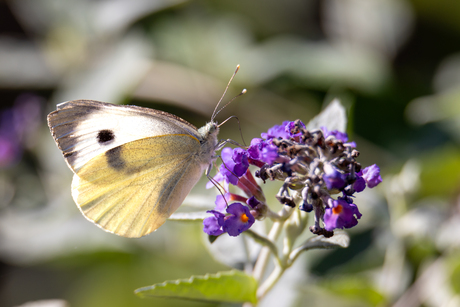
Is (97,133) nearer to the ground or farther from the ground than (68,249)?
farther from the ground

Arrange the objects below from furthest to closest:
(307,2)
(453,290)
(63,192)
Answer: (307,2), (63,192), (453,290)

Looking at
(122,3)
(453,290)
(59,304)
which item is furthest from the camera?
(122,3)

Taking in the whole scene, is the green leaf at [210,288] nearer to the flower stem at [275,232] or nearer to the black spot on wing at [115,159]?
the flower stem at [275,232]

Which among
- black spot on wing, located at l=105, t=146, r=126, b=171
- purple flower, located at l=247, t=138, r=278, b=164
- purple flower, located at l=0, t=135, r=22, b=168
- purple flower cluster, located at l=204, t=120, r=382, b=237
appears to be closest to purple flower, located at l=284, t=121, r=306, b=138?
purple flower cluster, located at l=204, t=120, r=382, b=237

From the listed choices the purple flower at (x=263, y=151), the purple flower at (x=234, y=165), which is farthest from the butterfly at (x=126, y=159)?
the purple flower at (x=263, y=151)

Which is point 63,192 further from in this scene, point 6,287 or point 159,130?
point 159,130

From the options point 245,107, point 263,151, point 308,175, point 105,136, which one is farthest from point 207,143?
point 245,107

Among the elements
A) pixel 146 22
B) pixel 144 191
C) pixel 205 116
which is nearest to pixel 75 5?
pixel 146 22
